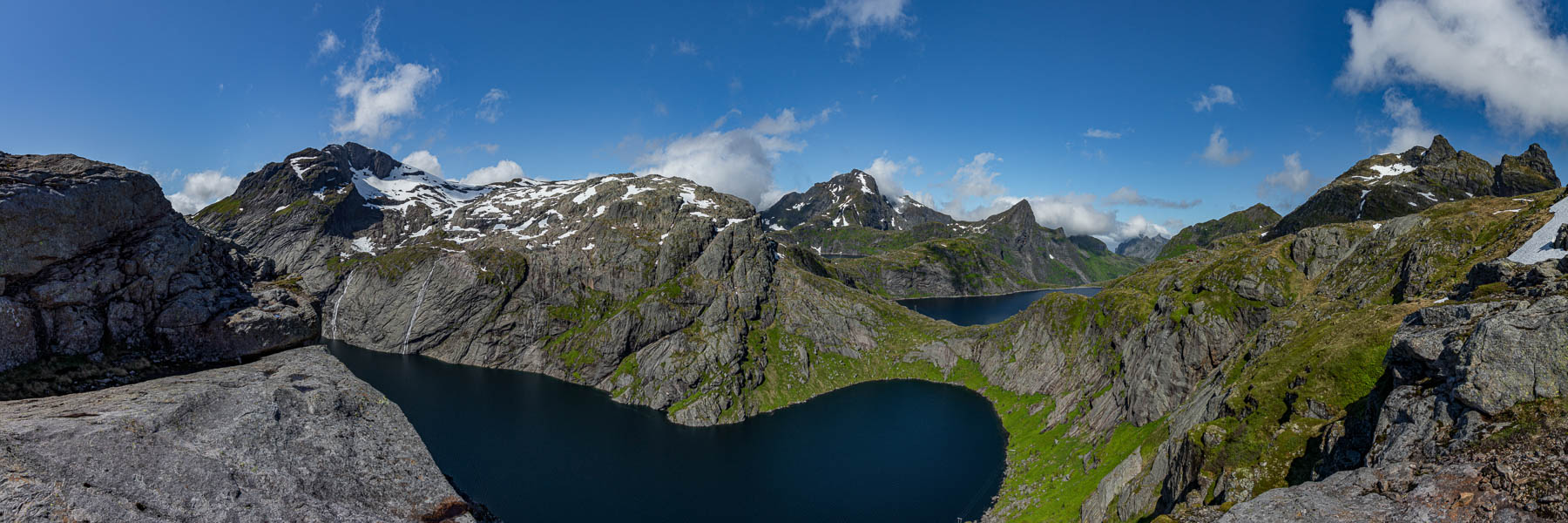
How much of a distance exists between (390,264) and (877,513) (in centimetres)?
17940

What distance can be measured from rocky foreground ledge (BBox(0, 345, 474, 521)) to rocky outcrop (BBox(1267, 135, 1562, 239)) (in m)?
187

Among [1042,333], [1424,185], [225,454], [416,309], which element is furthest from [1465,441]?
[1424,185]

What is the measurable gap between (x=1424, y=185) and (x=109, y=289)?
251 meters

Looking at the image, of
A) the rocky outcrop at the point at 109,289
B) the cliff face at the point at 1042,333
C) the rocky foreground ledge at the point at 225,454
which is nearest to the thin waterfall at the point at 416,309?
the cliff face at the point at 1042,333

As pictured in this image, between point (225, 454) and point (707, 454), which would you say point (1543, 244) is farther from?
point (707, 454)

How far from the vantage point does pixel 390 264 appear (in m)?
183

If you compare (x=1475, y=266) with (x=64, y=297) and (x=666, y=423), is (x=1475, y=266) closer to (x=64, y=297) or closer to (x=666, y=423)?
(x=64, y=297)

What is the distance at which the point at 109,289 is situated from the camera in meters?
17.9

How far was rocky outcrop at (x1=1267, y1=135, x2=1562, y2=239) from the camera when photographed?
472 ft

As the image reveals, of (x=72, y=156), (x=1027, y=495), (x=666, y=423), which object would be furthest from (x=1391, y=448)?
(x=666, y=423)

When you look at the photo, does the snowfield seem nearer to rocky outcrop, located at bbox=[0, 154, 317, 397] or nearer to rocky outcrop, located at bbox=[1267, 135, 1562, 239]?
rocky outcrop, located at bbox=[0, 154, 317, 397]

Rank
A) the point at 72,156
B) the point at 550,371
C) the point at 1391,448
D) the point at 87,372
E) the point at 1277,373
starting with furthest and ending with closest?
the point at 550,371, the point at 1277,373, the point at 1391,448, the point at 72,156, the point at 87,372

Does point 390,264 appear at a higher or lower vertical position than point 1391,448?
higher

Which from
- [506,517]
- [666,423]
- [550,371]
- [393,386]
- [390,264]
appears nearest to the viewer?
[506,517]
